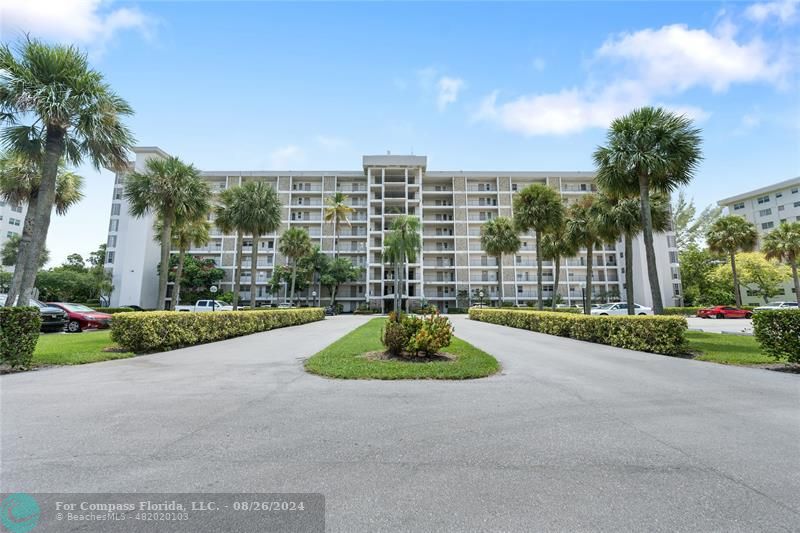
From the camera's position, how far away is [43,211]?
37.2 feet

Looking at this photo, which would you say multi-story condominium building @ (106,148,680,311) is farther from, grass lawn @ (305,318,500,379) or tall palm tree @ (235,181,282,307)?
grass lawn @ (305,318,500,379)

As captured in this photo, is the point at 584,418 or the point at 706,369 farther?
the point at 706,369

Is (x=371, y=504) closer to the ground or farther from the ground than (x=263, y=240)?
closer to the ground

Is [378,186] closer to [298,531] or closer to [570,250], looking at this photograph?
[570,250]

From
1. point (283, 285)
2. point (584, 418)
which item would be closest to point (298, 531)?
point (584, 418)

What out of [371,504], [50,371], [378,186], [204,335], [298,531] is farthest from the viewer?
[378,186]

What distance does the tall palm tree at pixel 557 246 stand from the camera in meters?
30.2

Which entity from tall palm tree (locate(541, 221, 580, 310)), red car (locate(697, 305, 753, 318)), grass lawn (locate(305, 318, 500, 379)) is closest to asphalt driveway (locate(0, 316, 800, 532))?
grass lawn (locate(305, 318, 500, 379))

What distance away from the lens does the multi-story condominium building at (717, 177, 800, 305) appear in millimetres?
59156

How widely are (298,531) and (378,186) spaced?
195 feet

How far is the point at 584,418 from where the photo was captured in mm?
5270

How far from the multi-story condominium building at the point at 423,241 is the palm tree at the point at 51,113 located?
4472 cm

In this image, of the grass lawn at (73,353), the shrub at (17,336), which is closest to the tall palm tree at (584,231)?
the grass lawn at (73,353)

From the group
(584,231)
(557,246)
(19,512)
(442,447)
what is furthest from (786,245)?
(19,512)
